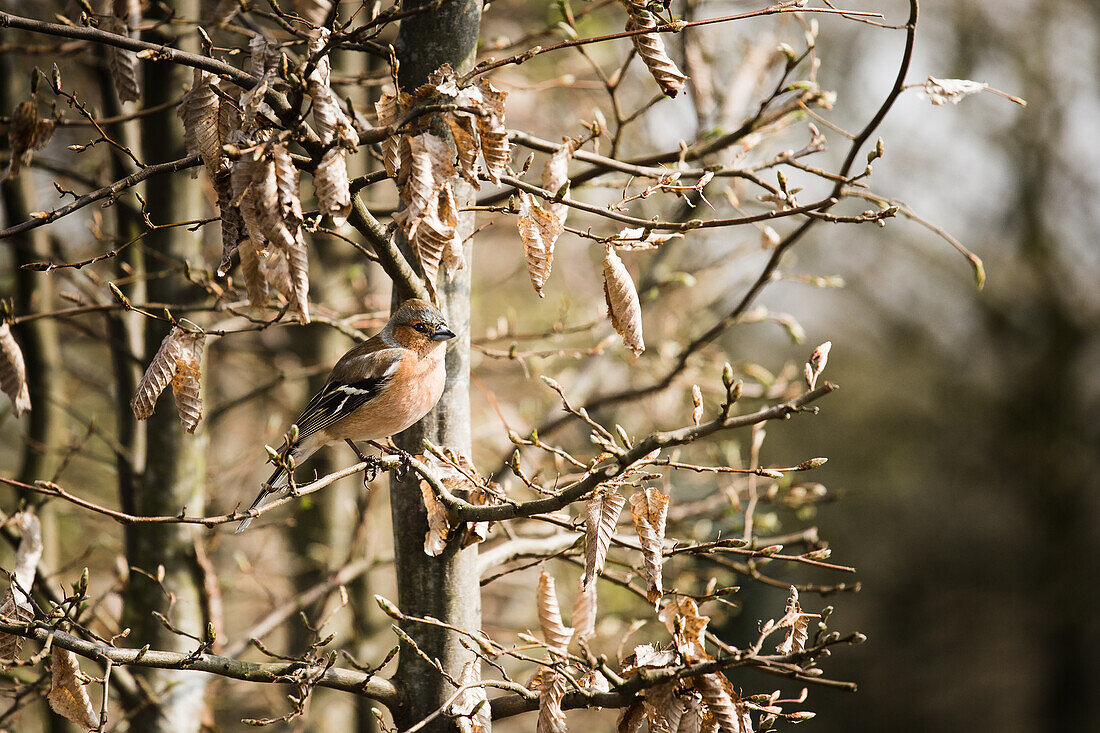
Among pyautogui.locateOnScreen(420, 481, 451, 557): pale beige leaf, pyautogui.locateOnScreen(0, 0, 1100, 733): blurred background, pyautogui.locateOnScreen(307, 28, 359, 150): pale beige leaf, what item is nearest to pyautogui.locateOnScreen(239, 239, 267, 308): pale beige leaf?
pyautogui.locateOnScreen(307, 28, 359, 150): pale beige leaf

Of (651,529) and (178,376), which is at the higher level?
(178,376)

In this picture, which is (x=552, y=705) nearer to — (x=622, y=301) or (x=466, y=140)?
(x=622, y=301)

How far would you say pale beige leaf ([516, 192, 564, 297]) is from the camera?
2.27m

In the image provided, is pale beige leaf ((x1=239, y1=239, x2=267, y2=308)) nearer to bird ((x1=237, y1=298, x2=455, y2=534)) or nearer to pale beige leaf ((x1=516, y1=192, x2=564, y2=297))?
pale beige leaf ((x1=516, y1=192, x2=564, y2=297))

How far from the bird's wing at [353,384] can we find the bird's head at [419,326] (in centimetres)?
13

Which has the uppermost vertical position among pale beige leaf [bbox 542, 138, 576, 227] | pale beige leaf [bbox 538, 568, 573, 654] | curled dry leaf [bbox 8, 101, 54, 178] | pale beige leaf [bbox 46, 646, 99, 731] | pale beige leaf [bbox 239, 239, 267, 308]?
curled dry leaf [bbox 8, 101, 54, 178]

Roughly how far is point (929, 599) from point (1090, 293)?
6.14 meters

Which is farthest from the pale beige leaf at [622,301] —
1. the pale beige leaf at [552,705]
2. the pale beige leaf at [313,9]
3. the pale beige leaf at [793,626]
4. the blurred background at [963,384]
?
the blurred background at [963,384]

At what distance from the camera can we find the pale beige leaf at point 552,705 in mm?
2312

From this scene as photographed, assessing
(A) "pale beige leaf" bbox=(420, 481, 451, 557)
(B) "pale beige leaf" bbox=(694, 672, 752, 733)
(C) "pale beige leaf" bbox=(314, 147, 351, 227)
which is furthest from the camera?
(A) "pale beige leaf" bbox=(420, 481, 451, 557)

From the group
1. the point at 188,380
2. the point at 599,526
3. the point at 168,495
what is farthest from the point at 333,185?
the point at 168,495

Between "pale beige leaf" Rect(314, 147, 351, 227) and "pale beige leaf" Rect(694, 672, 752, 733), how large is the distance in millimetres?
1568

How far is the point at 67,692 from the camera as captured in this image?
2281 mm

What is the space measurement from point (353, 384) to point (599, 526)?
6.48ft
